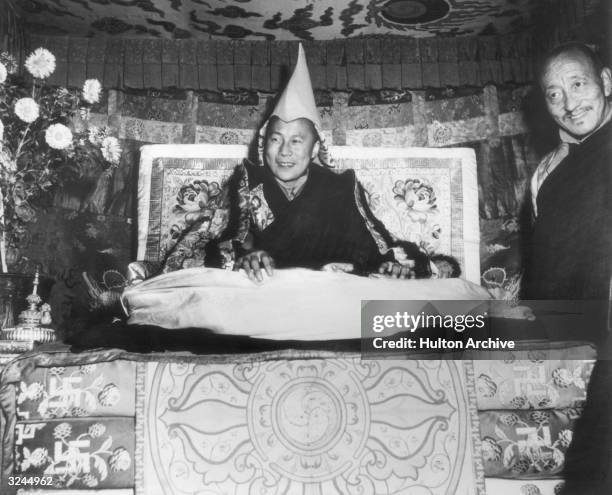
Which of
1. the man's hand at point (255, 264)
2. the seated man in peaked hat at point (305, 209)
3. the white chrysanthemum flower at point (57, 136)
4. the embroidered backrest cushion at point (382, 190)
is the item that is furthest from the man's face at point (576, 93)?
the white chrysanthemum flower at point (57, 136)

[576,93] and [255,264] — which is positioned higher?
[576,93]

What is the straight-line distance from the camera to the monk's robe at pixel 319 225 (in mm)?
2568

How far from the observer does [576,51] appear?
2.61 m

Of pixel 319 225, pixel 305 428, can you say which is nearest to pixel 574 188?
pixel 319 225

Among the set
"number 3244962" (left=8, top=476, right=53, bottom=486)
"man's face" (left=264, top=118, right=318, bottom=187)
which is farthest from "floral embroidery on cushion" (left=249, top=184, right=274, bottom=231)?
"number 3244962" (left=8, top=476, right=53, bottom=486)

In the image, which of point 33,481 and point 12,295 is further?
point 12,295

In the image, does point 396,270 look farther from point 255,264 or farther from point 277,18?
point 277,18

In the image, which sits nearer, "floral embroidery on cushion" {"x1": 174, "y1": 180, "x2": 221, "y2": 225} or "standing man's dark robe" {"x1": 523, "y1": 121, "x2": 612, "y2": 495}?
"standing man's dark robe" {"x1": 523, "y1": 121, "x2": 612, "y2": 495}

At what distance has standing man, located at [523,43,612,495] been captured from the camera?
2.36 meters

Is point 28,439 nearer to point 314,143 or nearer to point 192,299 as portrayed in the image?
point 192,299

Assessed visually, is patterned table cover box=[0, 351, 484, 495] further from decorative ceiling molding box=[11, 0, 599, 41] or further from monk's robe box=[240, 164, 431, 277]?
decorative ceiling molding box=[11, 0, 599, 41]

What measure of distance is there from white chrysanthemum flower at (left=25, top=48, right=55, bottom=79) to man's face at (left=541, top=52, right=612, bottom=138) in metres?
2.13

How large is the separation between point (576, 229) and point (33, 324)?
6.98ft

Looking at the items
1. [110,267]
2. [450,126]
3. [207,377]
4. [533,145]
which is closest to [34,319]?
[110,267]
